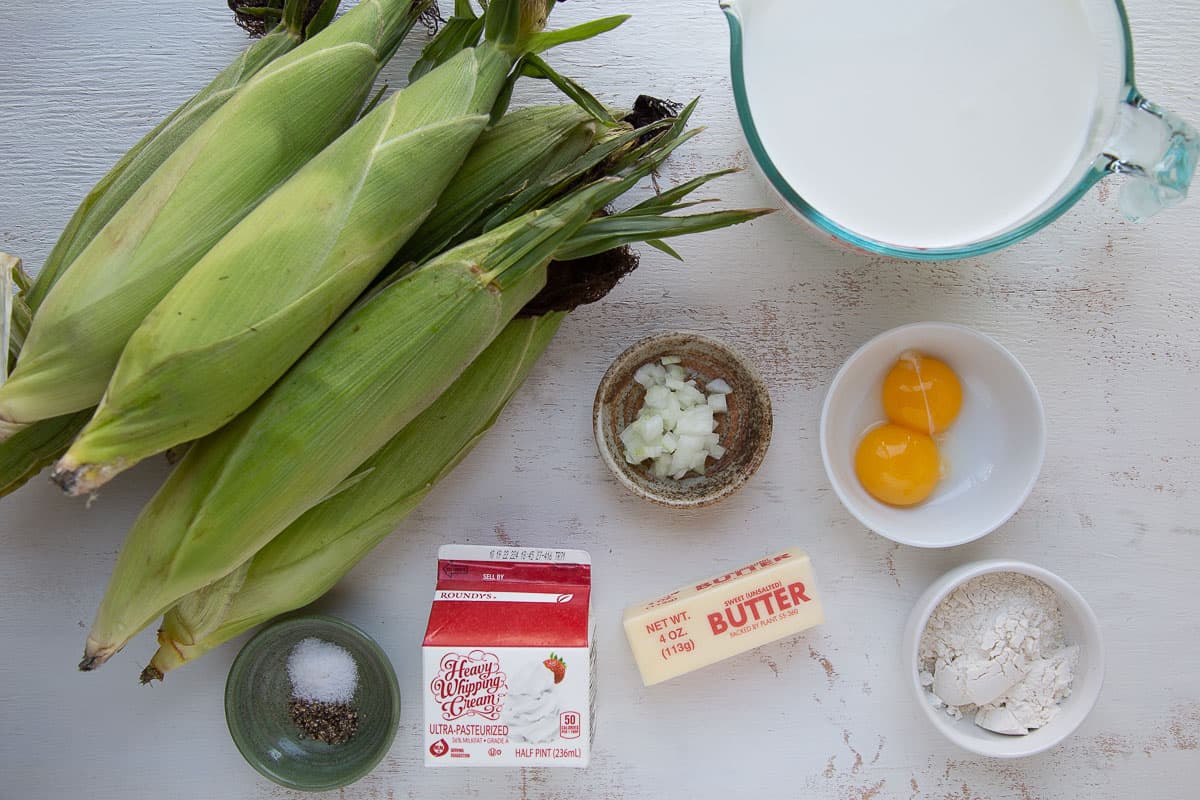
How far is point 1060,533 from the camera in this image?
1259mm

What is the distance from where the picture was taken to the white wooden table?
1202mm

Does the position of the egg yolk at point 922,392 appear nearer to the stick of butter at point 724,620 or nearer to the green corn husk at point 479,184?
the stick of butter at point 724,620

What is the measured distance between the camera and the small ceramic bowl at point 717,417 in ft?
3.81

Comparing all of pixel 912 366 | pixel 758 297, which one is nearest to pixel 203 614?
pixel 758 297

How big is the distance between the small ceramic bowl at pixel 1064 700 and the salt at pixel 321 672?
2.43 feet

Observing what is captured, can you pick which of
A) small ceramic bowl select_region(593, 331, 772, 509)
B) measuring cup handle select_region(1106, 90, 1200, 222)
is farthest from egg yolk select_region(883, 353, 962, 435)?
measuring cup handle select_region(1106, 90, 1200, 222)

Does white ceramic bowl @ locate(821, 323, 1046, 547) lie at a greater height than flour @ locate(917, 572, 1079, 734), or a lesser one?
greater

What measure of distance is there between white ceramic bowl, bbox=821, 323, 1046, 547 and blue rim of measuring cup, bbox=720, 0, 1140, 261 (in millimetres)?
143

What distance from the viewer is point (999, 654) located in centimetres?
114

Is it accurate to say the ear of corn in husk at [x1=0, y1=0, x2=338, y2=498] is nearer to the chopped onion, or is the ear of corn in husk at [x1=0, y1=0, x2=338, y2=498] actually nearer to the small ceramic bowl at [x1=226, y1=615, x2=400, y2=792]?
the small ceramic bowl at [x1=226, y1=615, x2=400, y2=792]

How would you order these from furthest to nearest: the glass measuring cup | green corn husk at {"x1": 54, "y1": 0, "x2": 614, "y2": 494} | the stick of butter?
the stick of butter → the glass measuring cup → green corn husk at {"x1": 54, "y1": 0, "x2": 614, "y2": 494}

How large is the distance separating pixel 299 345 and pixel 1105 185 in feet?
3.57

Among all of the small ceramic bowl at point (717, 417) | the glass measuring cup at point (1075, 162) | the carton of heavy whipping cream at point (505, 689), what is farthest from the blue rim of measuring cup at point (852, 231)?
the carton of heavy whipping cream at point (505, 689)

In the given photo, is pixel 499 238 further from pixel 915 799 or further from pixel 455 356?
pixel 915 799
